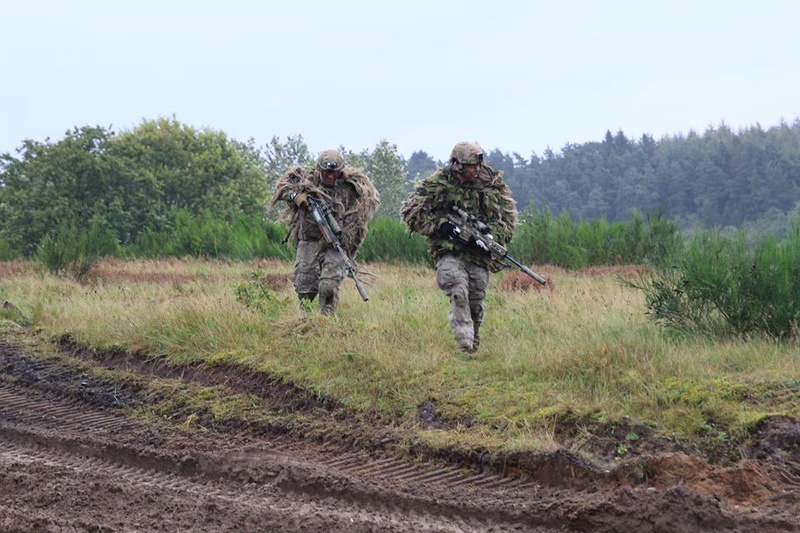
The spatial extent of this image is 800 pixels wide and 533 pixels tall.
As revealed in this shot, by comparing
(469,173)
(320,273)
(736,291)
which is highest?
(469,173)

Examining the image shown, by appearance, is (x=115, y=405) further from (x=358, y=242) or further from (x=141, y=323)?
(x=358, y=242)

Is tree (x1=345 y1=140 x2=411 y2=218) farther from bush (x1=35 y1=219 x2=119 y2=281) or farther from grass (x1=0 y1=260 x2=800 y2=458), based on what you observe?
grass (x1=0 y1=260 x2=800 y2=458)

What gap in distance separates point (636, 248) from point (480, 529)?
17185mm

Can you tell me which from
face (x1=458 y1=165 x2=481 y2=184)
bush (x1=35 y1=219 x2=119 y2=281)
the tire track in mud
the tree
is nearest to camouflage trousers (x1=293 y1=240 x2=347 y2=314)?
face (x1=458 y1=165 x2=481 y2=184)

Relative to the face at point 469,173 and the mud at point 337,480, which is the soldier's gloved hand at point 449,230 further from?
the mud at point 337,480

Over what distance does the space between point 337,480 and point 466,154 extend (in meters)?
4.21

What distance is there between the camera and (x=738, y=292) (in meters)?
9.45

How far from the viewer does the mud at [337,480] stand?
554 cm

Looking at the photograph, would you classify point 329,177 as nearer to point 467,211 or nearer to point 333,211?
point 333,211

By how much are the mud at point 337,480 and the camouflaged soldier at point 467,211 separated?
2062 millimetres

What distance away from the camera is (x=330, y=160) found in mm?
11617

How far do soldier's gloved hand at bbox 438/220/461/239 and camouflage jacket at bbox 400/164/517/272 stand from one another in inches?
2.3

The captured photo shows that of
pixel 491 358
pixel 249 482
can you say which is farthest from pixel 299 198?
pixel 249 482

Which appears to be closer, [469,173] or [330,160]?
[469,173]
